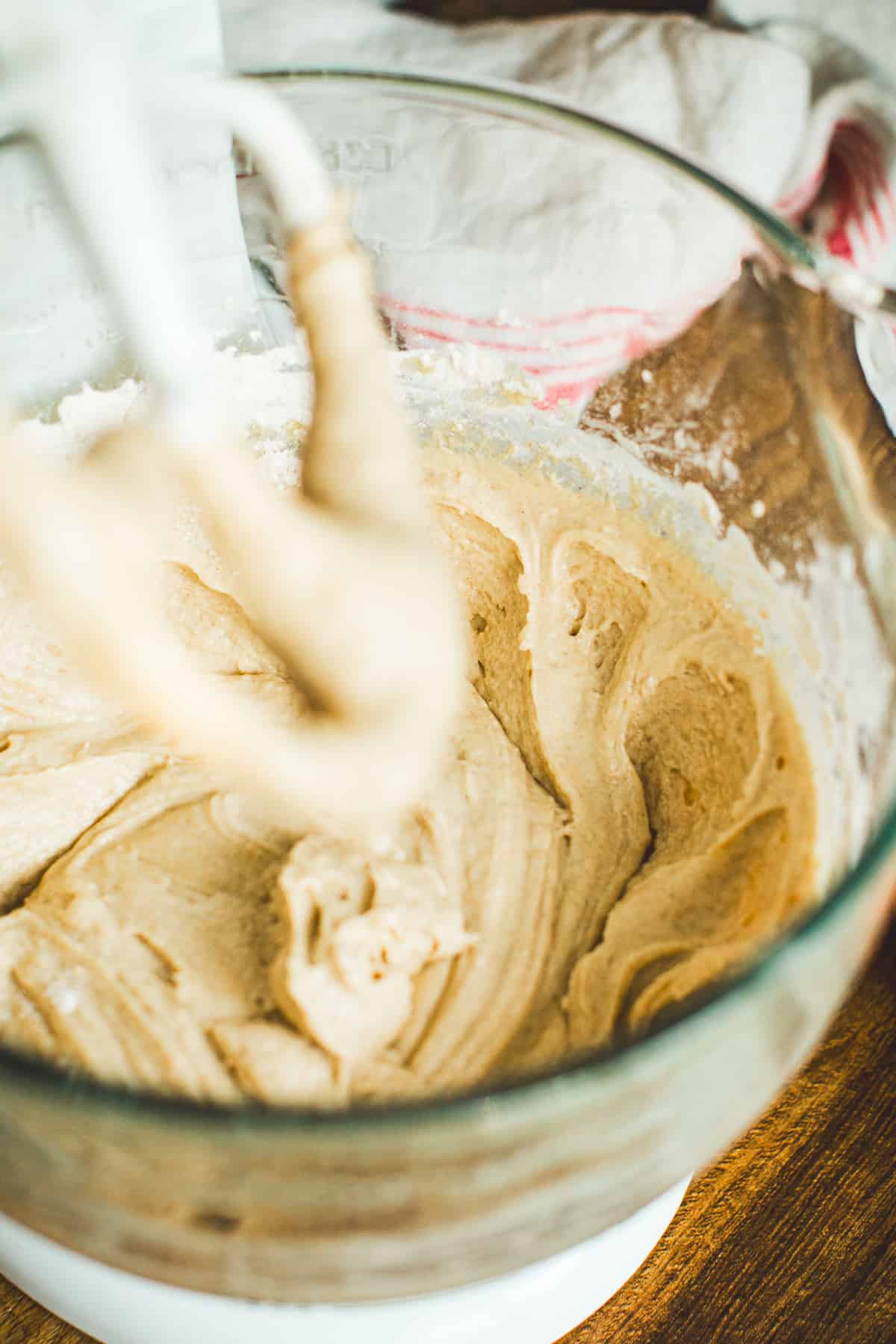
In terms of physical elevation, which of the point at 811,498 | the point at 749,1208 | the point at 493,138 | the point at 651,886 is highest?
the point at 493,138

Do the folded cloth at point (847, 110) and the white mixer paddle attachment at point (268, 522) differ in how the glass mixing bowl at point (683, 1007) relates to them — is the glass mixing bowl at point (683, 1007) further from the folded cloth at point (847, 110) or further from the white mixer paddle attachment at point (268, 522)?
the folded cloth at point (847, 110)

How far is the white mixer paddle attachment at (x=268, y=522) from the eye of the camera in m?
0.44

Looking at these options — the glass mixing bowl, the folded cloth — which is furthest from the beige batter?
the folded cloth

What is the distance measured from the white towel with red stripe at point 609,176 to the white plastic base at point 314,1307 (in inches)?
18.6

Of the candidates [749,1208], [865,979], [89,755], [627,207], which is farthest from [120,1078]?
[627,207]

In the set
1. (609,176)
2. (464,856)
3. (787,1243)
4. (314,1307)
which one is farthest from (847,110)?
(314,1307)

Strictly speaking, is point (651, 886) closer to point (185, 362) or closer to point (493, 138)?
point (185, 362)

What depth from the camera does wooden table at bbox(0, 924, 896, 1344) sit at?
1.89 ft

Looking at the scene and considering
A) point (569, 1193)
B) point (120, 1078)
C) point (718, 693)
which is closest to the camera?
point (569, 1193)

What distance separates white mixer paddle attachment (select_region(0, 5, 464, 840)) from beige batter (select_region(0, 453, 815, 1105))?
11 centimetres

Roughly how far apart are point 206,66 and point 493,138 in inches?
7.7

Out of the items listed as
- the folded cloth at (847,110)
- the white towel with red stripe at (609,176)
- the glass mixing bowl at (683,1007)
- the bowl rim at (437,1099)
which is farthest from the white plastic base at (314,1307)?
the folded cloth at (847,110)

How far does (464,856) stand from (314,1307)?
0.84ft

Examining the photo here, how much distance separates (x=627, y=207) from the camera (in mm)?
733
